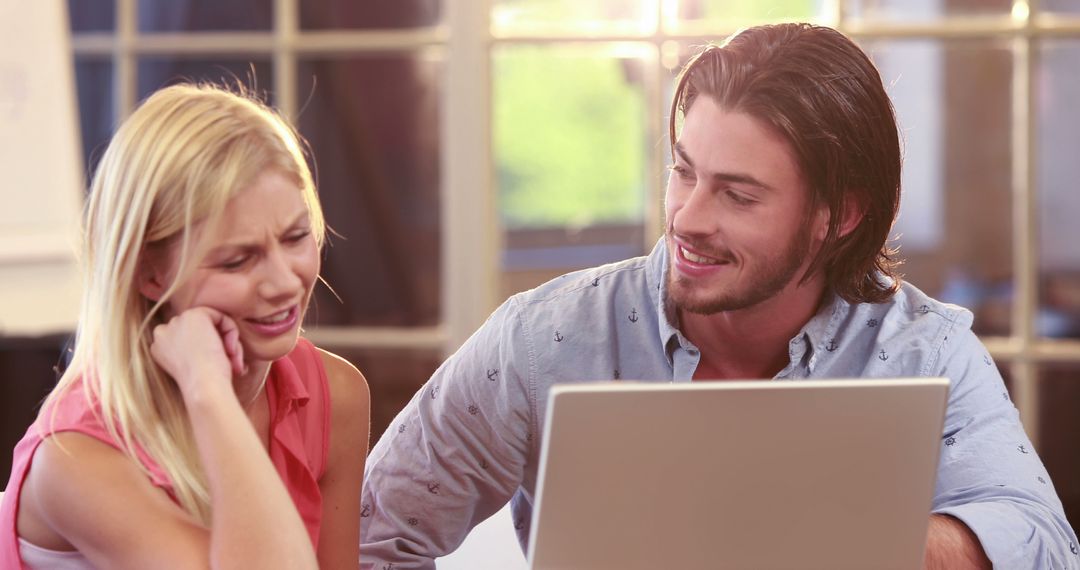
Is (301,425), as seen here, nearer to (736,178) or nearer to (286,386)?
(286,386)

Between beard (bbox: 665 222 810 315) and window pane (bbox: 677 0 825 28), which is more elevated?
window pane (bbox: 677 0 825 28)

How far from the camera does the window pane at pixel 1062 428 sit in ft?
8.46

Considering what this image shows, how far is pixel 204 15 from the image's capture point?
2803 mm

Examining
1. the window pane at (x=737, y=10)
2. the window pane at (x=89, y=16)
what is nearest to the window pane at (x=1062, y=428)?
the window pane at (x=737, y=10)

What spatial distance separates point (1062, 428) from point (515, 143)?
123 cm

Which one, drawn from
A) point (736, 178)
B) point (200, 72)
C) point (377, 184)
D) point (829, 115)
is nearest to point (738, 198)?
point (736, 178)

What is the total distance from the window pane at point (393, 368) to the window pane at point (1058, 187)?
4.05ft

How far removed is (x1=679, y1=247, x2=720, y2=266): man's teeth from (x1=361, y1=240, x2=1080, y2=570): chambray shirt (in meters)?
0.11

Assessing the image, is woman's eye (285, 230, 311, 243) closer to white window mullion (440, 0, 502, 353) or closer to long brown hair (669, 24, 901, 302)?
long brown hair (669, 24, 901, 302)

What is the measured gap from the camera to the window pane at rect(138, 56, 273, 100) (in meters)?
2.78

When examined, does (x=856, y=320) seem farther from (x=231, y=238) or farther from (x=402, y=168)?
(x=402, y=168)

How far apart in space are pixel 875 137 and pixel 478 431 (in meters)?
0.60

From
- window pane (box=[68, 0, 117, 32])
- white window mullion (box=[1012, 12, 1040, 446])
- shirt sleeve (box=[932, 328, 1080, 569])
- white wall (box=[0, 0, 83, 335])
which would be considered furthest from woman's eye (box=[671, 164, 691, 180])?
window pane (box=[68, 0, 117, 32])

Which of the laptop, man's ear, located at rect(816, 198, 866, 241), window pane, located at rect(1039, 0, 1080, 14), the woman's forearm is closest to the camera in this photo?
the laptop
